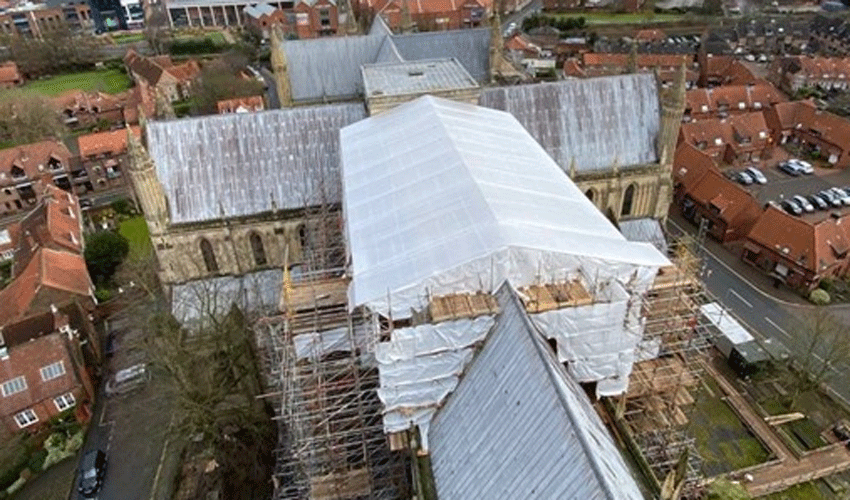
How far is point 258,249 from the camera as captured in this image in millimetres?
33688

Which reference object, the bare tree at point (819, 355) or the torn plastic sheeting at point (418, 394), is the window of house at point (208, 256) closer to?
the torn plastic sheeting at point (418, 394)

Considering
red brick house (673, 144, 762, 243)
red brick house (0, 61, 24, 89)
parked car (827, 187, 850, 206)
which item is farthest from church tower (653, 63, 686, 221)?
red brick house (0, 61, 24, 89)

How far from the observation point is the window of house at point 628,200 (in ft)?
120

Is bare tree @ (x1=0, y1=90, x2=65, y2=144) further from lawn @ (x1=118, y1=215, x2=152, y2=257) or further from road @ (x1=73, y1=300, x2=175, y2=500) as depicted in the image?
road @ (x1=73, y1=300, x2=175, y2=500)

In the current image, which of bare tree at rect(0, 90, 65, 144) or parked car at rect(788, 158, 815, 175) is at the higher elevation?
bare tree at rect(0, 90, 65, 144)

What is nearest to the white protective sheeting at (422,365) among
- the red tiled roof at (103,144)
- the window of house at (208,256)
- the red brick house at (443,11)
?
the window of house at (208,256)

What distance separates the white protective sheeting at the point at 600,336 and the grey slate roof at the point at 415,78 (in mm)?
17203

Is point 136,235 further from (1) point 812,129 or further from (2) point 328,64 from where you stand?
(1) point 812,129

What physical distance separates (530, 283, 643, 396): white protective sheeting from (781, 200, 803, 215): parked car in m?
41.3

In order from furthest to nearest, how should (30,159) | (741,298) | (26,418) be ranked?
(30,159)
(741,298)
(26,418)

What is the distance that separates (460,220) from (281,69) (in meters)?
33.6

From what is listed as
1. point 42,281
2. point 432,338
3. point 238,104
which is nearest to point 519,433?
point 432,338

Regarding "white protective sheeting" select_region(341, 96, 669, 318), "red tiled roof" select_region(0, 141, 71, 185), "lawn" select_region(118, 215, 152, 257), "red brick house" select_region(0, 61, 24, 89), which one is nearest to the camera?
"white protective sheeting" select_region(341, 96, 669, 318)

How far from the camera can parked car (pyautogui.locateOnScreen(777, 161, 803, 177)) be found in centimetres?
5991
